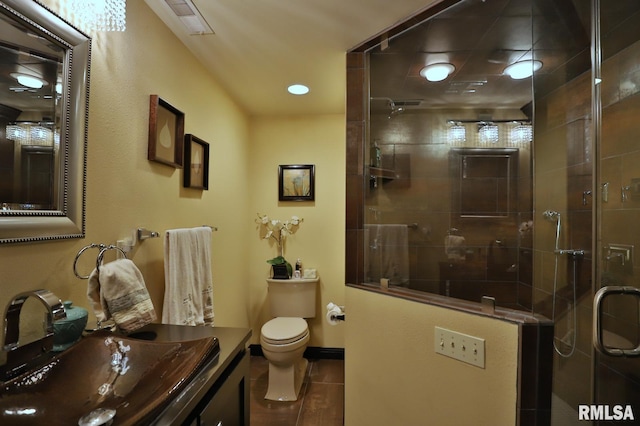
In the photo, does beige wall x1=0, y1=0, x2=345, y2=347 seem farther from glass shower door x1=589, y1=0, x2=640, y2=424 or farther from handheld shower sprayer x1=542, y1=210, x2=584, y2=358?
glass shower door x1=589, y1=0, x2=640, y2=424

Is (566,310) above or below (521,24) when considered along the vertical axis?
below

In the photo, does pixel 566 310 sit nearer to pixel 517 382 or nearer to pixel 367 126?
pixel 517 382

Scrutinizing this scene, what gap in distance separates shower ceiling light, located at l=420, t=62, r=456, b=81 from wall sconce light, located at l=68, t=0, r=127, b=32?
60.0 inches

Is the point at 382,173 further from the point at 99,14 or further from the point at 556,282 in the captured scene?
the point at 99,14

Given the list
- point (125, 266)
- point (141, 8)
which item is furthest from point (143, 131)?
point (125, 266)

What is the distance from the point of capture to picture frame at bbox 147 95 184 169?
146cm

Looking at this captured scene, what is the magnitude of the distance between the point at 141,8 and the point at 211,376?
1.56 metres

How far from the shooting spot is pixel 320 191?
114 inches

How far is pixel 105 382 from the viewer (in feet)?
2.75

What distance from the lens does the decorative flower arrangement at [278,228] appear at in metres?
2.90

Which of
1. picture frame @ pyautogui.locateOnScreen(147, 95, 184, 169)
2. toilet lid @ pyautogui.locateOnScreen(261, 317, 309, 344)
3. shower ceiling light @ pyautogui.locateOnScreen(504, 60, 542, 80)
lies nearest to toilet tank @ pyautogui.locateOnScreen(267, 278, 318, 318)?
toilet lid @ pyautogui.locateOnScreen(261, 317, 309, 344)

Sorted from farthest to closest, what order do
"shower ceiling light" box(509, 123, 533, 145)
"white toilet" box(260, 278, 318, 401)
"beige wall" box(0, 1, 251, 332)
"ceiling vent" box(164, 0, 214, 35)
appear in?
"white toilet" box(260, 278, 318, 401)
"shower ceiling light" box(509, 123, 533, 145)
"ceiling vent" box(164, 0, 214, 35)
"beige wall" box(0, 1, 251, 332)

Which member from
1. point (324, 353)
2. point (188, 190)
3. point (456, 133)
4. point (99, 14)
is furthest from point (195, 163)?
point (324, 353)

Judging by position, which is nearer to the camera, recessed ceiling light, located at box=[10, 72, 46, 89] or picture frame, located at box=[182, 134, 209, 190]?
recessed ceiling light, located at box=[10, 72, 46, 89]
